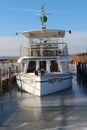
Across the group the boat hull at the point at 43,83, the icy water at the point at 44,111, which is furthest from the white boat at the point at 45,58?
the icy water at the point at 44,111

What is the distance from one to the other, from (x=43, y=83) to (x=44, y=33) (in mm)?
6187

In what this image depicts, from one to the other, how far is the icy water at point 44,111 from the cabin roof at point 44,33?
220 inches

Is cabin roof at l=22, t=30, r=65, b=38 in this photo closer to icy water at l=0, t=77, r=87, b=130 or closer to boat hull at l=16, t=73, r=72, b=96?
boat hull at l=16, t=73, r=72, b=96

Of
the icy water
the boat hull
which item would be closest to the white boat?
the boat hull

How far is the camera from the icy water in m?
14.4

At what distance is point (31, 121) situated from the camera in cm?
1532

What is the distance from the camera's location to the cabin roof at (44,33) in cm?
2691

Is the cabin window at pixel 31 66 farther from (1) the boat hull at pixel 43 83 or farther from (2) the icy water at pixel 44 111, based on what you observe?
(2) the icy water at pixel 44 111

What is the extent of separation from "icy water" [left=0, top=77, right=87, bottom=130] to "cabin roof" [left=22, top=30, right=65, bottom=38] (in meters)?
5.60

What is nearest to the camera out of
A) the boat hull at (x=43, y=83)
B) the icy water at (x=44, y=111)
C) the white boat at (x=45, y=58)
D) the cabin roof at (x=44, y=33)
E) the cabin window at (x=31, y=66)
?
the icy water at (x=44, y=111)

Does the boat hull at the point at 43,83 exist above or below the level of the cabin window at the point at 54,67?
below

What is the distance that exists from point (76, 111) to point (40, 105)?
2.75 m

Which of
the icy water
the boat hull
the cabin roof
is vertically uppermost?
the cabin roof

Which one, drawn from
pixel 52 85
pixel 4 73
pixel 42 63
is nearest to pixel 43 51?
pixel 42 63
